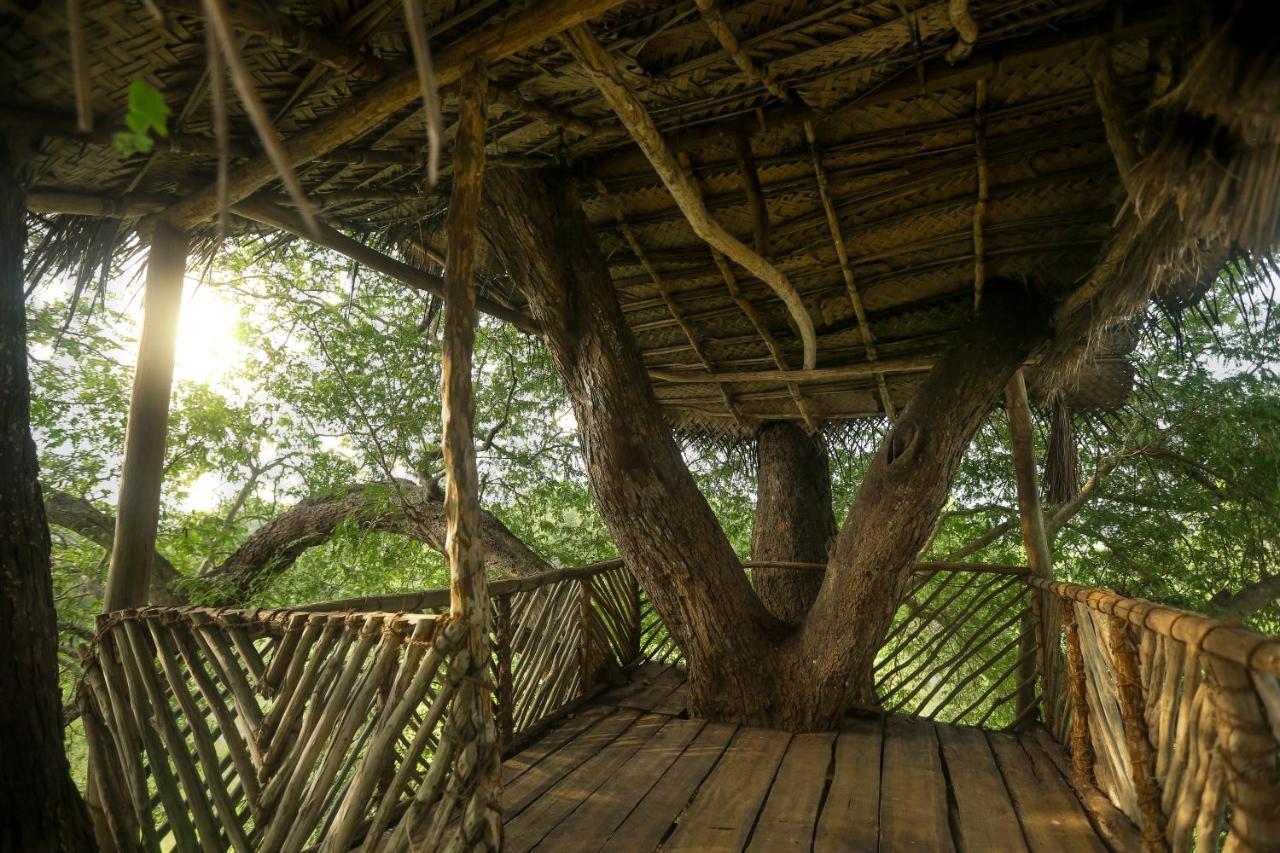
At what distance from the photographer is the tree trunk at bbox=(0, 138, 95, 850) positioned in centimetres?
134

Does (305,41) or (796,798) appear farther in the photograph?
(796,798)

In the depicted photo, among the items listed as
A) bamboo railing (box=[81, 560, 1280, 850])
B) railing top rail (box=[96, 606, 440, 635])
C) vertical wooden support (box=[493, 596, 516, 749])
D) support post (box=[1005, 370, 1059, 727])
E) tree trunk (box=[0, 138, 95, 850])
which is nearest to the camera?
bamboo railing (box=[81, 560, 1280, 850])

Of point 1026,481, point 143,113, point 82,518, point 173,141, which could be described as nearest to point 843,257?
point 1026,481

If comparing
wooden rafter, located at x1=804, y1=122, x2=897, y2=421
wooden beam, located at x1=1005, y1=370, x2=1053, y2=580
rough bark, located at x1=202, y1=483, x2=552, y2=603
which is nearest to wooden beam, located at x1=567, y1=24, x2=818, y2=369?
wooden rafter, located at x1=804, y1=122, x2=897, y2=421

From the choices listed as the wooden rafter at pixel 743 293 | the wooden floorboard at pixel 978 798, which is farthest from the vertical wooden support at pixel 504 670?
the wooden rafter at pixel 743 293

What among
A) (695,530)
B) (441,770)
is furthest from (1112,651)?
(441,770)

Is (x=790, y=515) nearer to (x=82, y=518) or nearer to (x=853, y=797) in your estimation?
(x=853, y=797)

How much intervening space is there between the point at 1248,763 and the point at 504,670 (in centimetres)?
204

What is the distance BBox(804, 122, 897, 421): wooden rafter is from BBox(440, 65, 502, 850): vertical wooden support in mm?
1114

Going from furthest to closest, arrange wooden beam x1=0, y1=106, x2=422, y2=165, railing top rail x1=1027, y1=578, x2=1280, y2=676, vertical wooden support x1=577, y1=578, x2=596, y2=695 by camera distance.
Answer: vertical wooden support x1=577, y1=578, x2=596, y2=695 < wooden beam x1=0, y1=106, x2=422, y2=165 < railing top rail x1=1027, y1=578, x2=1280, y2=676

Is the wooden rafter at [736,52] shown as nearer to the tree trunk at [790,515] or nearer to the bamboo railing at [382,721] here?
the bamboo railing at [382,721]

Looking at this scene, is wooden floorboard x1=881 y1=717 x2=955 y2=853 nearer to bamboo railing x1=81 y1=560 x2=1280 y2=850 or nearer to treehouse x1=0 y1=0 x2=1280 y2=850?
treehouse x1=0 y1=0 x2=1280 y2=850

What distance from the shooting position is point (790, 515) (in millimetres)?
4309

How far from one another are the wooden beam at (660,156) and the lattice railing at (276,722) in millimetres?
1375
